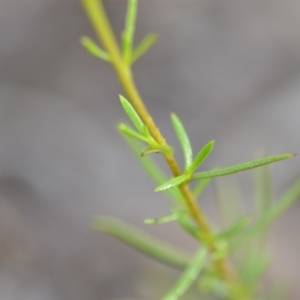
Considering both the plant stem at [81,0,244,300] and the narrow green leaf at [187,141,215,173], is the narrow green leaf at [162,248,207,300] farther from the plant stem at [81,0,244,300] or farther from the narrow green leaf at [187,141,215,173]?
the narrow green leaf at [187,141,215,173]

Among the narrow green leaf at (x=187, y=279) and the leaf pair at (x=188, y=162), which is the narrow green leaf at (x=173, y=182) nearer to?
the leaf pair at (x=188, y=162)

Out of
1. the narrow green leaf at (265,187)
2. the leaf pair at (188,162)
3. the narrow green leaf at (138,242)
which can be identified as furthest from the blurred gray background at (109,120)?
the leaf pair at (188,162)

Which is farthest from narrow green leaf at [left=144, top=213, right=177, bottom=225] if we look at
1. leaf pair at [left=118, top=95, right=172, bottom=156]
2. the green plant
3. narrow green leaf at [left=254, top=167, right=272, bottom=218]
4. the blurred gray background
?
the blurred gray background

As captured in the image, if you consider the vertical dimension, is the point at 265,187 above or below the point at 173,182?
above

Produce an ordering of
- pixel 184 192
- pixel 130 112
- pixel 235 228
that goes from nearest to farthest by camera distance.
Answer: pixel 130 112
pixel 184 192
pixel 235 228

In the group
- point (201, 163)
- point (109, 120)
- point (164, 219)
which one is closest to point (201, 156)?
point (201, 163)

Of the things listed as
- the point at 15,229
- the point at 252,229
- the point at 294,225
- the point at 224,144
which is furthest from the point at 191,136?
the point at 252,229

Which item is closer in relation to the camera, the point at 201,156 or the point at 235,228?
the point at 201,156

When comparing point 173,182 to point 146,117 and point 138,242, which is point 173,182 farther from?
point 138,242
